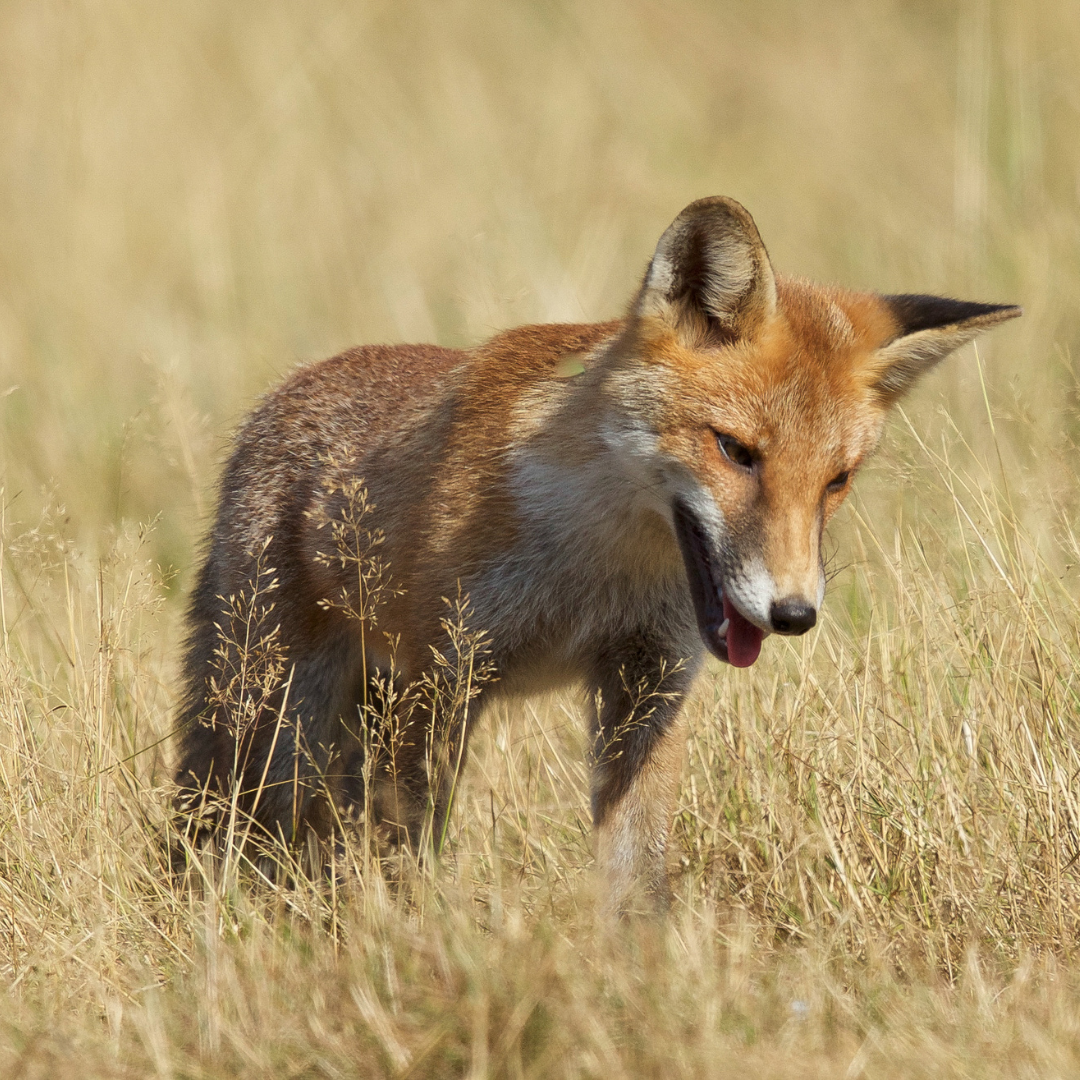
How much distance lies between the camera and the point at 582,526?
4824 millimetres

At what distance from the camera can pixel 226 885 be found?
4211 millimetres

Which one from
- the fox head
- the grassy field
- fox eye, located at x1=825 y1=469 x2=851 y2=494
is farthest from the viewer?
fox eye, located at x1=825 y1=469 x2=851 y2=494

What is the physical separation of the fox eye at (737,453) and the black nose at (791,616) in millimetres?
498

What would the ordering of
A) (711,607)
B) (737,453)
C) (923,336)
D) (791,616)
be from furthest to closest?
(923,336) → (711,607) → (737,453) → (791,616)

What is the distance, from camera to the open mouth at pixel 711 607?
4.32 meters

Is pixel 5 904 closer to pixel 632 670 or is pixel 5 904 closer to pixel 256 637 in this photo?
pixel 256 637

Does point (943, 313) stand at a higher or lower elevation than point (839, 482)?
higher

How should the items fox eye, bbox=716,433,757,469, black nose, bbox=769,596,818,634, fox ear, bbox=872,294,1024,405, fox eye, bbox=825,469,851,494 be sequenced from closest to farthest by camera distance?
black nose, bbox=769,596,818,634
fox eye, bbox=716,433,757,469
fox eye, bbox=825,469,851,494
fox ear, bbox=872,294,1024,405

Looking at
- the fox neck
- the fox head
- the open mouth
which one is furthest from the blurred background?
the open mouth

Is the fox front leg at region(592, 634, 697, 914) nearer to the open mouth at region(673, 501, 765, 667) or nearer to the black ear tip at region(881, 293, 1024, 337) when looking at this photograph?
the open mouth at region(673, 501, 765, 667)

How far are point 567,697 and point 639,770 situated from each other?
4.25 feet

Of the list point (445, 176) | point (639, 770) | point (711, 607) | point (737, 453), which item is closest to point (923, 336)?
point (737, 453)

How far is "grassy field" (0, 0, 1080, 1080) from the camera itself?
3.50 m

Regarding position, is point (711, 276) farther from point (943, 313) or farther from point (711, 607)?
point (711, 607)
